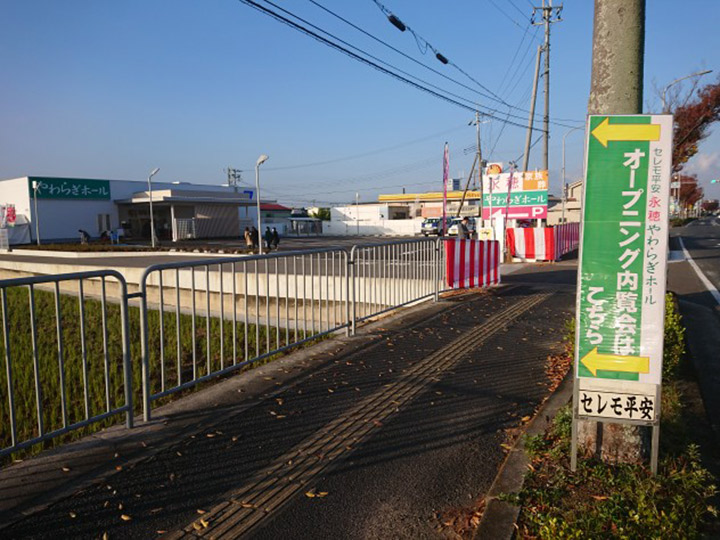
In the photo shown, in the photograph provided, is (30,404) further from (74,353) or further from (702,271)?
(702,271)

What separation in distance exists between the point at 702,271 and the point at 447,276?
35.2 ft

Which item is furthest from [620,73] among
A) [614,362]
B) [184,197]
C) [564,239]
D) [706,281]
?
[184,197]

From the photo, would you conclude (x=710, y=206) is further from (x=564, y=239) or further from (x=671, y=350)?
(x=671, y=350)

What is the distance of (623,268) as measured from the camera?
9.82ft

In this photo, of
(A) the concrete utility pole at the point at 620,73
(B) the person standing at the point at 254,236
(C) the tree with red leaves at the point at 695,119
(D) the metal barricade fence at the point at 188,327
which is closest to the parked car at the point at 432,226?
(B) the person standing at the point at 254,236

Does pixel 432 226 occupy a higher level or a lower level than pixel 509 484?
higher

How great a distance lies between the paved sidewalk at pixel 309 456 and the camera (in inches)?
115

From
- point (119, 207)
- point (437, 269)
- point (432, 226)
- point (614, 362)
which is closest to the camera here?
point (614, 362)

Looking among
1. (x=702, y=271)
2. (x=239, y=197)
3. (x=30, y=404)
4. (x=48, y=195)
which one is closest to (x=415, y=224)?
(x=239, y=197)

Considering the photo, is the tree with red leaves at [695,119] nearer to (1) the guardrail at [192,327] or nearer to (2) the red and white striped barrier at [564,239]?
(2) the red and white striped barrier at [564,239]

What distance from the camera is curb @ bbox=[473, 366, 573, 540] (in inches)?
109

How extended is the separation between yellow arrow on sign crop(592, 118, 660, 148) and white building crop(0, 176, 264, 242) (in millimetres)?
46291

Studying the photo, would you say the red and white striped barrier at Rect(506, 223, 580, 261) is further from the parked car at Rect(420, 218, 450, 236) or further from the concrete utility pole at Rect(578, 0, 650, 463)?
the parked car at Rect(420, 218, 450, 236)

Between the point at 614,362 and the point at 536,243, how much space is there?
1879cm
